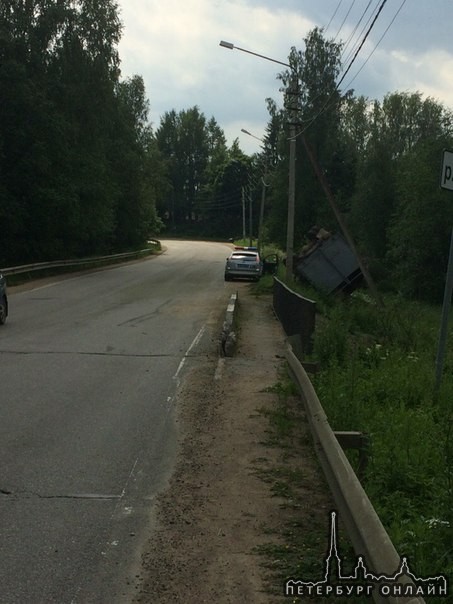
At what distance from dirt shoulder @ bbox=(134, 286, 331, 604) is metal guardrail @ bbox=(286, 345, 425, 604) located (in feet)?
1.61

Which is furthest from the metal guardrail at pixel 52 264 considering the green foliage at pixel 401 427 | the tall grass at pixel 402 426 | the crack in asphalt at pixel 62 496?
the crack in asphalt at pixel 62 496

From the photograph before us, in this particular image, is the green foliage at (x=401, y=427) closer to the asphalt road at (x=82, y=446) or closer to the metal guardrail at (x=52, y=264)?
the asphalt road at (x=82, y=446)

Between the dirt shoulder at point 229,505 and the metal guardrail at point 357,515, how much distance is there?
0.49 metres

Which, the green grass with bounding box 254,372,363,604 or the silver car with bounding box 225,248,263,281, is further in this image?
the silver car with bounding box 225,248,263,281

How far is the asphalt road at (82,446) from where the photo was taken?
13.7 feet

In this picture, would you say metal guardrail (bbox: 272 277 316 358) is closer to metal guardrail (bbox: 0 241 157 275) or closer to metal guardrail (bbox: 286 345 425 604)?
metal guardrail (bbox: 286 345 425 604)

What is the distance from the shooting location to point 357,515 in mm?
3635

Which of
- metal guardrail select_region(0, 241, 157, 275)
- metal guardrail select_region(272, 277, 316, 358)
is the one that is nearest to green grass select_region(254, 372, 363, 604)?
metal guardrail select_region(272, 277, 316, 358)

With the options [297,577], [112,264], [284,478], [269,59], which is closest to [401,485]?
[284,478]

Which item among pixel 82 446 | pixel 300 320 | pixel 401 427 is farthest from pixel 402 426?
pixel 300 320

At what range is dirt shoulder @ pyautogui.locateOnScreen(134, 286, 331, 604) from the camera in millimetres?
4012

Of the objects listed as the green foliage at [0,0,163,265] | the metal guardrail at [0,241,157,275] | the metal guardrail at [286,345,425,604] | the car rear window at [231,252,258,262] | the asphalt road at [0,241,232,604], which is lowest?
the metal guardrail at [0,241,157,275]

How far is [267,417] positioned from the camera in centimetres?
816

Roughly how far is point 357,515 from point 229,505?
1878 mm
